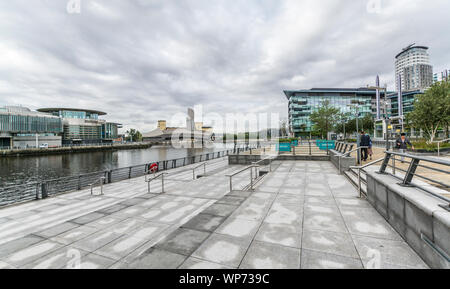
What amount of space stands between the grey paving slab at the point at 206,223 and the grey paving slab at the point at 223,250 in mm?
349

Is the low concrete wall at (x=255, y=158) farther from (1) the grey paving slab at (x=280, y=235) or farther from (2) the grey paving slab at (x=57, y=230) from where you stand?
(2) the grey paving slab at (x=57, y=230)

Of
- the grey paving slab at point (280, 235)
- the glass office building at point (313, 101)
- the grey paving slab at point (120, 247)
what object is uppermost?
the glass office building at point (313, 101)

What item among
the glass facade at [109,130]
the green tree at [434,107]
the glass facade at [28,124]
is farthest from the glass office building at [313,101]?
the glass facade at [28,124]

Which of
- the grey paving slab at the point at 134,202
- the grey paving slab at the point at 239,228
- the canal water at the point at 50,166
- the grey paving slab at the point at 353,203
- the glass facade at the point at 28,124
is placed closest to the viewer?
the grey paving slab at the point at 239,228

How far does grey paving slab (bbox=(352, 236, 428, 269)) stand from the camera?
304 centimetres

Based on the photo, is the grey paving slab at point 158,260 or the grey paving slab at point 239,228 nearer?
the grey paving slab at point 158,260

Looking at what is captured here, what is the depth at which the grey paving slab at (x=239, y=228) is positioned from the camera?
4.15 m

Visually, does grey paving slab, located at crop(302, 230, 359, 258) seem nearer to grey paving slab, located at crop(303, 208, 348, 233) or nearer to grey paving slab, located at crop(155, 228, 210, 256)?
grey paving slab, located at crop(303, 208, 348, 233)

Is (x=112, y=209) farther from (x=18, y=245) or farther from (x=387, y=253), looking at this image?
(x=387, y=253)

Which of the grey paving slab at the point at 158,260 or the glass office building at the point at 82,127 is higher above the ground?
the glass office building at the point at 82,127
